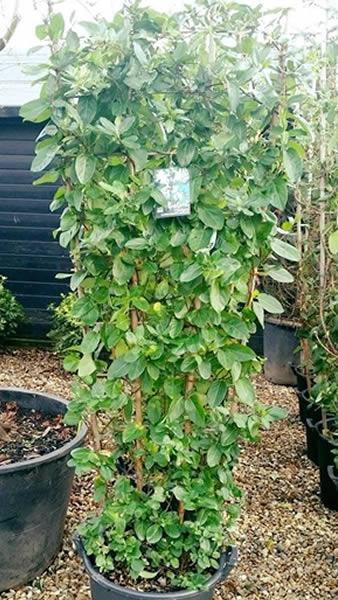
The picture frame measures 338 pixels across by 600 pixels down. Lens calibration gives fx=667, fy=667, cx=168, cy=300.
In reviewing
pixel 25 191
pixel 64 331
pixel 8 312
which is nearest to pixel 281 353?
pixel 64 331

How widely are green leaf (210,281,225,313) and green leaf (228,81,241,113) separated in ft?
1.48

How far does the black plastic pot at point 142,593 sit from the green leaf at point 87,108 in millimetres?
1296

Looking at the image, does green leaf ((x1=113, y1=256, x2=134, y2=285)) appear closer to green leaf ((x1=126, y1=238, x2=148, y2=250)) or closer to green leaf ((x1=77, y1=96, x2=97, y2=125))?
green leaf ((x1=126, y1=238, x2=148, y2=250))

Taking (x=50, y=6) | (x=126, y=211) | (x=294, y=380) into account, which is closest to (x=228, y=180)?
(x=126, y=211)

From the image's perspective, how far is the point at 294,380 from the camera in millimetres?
4715

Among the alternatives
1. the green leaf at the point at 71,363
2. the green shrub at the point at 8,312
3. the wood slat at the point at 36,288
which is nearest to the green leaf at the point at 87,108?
the green leaf at the point at 71,363

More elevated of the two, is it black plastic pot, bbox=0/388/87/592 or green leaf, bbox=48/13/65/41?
green leaf, bbox=48/13/65/41

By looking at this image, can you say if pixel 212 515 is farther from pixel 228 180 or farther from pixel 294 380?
pixel 294 380

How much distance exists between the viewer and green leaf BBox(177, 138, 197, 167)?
1.72 metres

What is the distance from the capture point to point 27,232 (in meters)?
5.32

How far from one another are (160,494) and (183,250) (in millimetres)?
706

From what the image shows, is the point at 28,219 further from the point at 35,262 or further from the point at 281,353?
the point at 281,353

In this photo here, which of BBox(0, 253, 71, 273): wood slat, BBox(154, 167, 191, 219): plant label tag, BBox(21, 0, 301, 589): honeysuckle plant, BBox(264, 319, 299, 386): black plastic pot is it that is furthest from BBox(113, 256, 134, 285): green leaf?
BBox(0, 253, 71, 273): wood slat

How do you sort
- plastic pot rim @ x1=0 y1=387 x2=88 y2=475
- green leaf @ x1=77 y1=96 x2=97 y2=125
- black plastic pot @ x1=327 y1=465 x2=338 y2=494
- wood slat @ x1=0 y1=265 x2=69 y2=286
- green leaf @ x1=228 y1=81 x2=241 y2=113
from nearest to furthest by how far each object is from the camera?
1. green leaf @ x1=228 y1=81 x2=241 y2=113
2. green leaf @ x1=77 y1=96 x2=97 y2=125
3. plastic pot rim @ x1=0 y1=387 x2=88 y2=475
4. black plastic pot @ x1=327 y1=465 x2=338 y2=494
5. wood slat @ x1=0 y1=265 x2=69 y2=286
